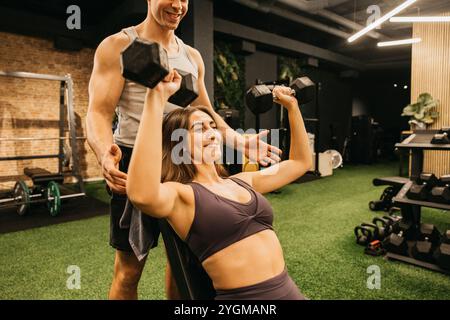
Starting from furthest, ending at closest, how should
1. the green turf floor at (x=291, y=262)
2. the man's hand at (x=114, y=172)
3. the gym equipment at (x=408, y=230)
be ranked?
the gym equipment at (x=408, y=230) < the green turf floor at (x=291, y=262) < the man's hand at (x=114, y=172)

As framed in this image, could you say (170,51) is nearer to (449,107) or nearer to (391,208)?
(391,208)

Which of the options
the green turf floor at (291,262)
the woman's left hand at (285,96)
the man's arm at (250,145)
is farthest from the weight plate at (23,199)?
the woman's left hand at (285,96)

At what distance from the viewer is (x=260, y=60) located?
7656mm

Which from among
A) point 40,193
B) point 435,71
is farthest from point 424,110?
point 40,193

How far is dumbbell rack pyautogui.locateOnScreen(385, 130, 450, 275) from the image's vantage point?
251 cm

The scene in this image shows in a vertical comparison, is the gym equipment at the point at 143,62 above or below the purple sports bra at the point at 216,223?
above

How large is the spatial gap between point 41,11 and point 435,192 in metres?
6.39

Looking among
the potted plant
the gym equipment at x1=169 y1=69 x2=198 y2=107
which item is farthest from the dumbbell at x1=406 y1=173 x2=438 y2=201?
the potted plant

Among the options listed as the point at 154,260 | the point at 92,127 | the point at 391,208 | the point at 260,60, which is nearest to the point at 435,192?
the point at 391,208

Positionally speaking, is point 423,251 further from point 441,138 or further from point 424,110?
point 424,110

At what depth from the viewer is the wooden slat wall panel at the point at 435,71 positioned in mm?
5977

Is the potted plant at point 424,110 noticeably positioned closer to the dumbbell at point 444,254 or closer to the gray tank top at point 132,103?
the dumbbell at point 444,254

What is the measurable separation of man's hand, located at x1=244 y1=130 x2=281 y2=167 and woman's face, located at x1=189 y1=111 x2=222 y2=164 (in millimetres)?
147

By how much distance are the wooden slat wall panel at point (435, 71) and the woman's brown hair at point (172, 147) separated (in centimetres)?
625
